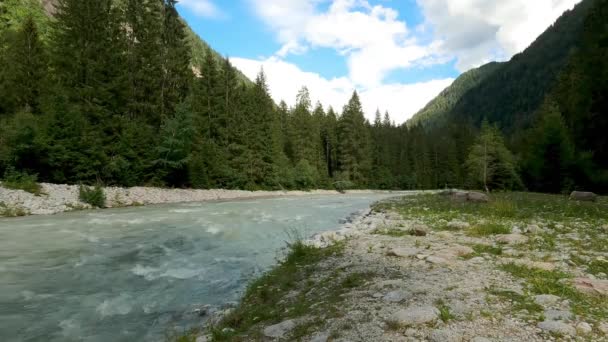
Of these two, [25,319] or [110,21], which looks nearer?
[25,319]

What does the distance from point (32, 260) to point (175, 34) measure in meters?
35.3

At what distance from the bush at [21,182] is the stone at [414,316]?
22.2 m

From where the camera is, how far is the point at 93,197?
806 inches

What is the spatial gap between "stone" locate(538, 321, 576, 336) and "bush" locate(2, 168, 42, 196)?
23.5 m

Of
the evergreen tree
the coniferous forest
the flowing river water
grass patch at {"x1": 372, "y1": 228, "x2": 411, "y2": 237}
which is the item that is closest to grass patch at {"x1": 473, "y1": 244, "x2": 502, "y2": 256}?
grass patch at {"x1": 372, "y1": 228, "x2": 411, "y2": 237}

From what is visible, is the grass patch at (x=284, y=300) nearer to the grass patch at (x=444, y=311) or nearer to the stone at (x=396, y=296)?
the stone at (x=396, y=296)

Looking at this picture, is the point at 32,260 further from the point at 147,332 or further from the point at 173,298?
the point at 147,332

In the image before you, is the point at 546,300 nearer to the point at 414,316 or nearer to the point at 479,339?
the point at 479,339

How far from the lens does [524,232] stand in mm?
8438

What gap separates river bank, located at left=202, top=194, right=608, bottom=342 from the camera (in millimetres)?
3576

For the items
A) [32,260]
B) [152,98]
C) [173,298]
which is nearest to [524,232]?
Answer: [173,298]

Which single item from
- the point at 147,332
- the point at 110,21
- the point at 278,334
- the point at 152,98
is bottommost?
the point at 147,332

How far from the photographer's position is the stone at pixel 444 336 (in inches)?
131

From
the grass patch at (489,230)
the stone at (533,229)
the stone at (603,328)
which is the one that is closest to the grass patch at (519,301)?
the stone at (603,328)
